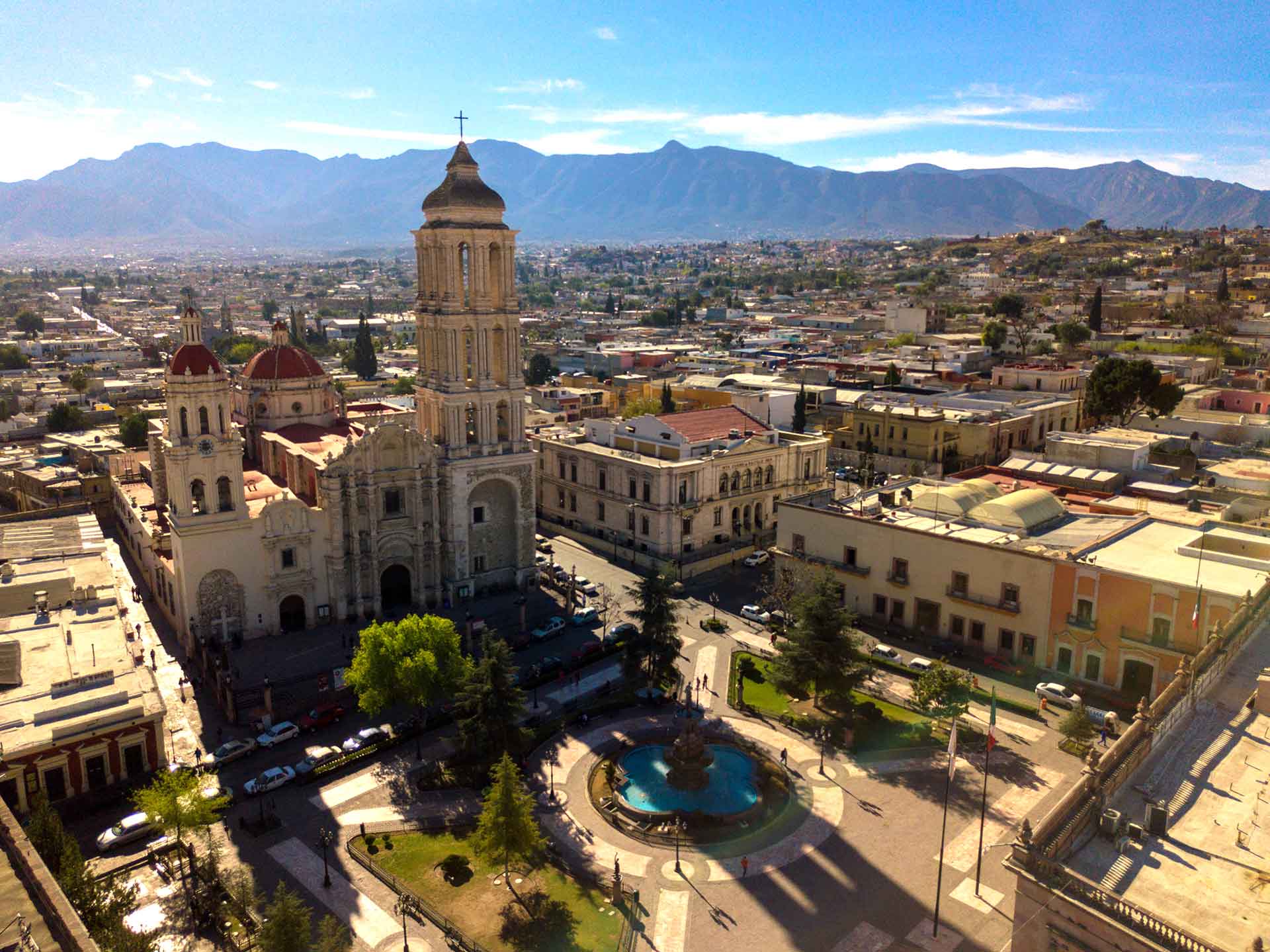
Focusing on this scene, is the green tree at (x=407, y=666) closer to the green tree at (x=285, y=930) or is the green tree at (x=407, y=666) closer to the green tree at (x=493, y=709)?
the green tree at (x=493, y=709)

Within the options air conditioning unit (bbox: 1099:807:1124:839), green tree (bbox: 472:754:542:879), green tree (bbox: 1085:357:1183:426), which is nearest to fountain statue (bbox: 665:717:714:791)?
green tree (bbox: 472:754:542:879)

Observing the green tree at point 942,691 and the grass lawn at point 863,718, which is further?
the grass lawn at point 863,718

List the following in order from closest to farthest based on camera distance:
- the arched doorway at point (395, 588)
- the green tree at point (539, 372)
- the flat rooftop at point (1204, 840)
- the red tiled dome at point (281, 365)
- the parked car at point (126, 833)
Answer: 1. the flat rooftop at point (1204, 840)
2. the parked car at point (126, 833)
3. the arched doorway at point (395, 588)
4. the red tiled dome at point (281, 365)
5. the green tree at point (539, 372)

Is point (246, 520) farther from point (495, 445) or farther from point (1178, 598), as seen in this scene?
point (1178, 598)

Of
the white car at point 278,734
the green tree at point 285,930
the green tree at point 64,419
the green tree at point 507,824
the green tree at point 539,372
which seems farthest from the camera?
the green tree at point 539,372

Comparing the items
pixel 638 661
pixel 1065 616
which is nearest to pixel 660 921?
pixel 638 661

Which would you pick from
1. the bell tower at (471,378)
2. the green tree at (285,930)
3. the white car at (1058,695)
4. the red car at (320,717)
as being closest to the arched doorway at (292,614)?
the bell tower at (471,378)
